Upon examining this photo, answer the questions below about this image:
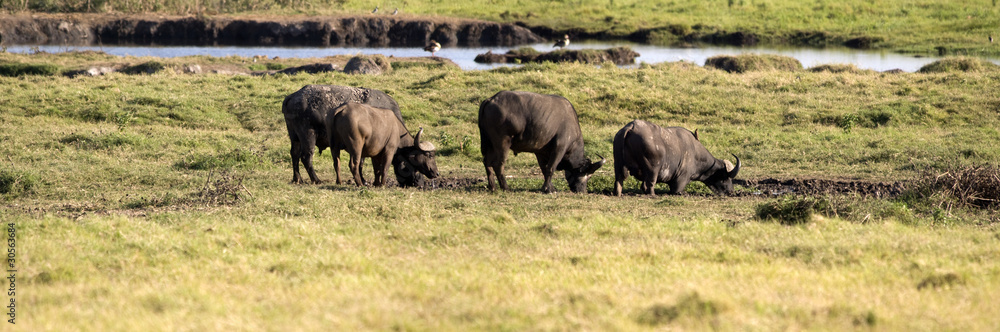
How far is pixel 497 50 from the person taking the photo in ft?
131

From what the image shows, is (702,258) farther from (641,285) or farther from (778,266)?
(641,285)

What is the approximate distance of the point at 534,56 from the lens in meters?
32.2

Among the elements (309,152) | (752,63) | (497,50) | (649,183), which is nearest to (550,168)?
(649,183)

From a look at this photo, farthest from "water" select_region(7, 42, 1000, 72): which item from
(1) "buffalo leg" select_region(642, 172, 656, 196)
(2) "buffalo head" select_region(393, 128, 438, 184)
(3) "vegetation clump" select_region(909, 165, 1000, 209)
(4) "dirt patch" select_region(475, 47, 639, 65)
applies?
(3) "vegetation clump" select_region(909, 165, 1000, 209)

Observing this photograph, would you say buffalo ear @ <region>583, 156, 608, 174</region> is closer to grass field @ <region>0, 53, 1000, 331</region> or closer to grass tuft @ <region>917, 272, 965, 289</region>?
grass field @ <region>0, 53, 1000, 331</region>

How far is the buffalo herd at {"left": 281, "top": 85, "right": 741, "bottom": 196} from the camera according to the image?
10859 mm

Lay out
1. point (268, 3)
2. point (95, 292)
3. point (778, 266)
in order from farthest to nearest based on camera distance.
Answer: point (268, 3), point (778, 266), point (95, 292)

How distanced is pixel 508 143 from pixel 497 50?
96.1 feet

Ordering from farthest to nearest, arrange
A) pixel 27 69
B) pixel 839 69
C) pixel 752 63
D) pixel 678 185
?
pixel 752 63 < pixel 839 69 < pixel 27 69 < pixel 678 185

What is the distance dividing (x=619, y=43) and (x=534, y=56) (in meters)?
11.4

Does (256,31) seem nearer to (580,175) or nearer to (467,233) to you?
(580,175)

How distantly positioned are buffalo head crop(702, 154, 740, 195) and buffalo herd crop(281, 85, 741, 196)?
0.05ft

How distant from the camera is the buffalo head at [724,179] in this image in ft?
39.2

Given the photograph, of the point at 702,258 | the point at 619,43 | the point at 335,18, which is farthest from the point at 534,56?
the point at 702,258
